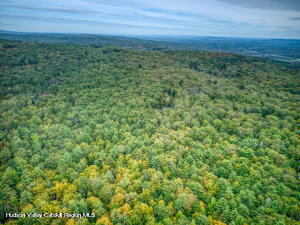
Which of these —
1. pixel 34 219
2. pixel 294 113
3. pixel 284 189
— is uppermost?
pixel 294 113

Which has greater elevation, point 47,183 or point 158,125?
point 158,125

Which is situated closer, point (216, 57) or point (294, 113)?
point (294, 113)

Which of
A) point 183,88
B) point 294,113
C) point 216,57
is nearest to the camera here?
point 294,113

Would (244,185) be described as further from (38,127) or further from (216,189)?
(38,127)

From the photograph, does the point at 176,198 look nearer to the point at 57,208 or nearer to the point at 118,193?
the point at 118,193

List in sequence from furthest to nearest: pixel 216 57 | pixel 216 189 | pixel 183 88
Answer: pixel 216 57 → pixel 183 88 → pixel 216 189

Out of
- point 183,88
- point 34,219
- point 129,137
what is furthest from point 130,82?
point 34,219
